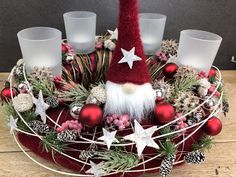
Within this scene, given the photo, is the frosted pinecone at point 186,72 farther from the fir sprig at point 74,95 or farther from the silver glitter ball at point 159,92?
the fir sprig at point 74,95

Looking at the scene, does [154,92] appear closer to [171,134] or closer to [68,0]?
[171,134]

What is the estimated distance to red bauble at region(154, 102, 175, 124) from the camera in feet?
1.63

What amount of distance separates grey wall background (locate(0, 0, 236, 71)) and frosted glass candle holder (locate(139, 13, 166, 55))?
168mm

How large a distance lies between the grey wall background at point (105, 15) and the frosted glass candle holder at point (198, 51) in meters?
0.29

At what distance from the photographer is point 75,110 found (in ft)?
1.69

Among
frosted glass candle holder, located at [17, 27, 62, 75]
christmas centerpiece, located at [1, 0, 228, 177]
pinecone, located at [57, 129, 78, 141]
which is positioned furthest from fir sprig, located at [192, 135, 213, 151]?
frosted glass candle holder, located at [17, 27, 62, 75]

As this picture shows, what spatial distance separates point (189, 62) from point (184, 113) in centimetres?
15

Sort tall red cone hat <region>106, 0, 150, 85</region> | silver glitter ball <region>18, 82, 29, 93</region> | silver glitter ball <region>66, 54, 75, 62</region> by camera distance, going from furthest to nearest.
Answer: silver glitter ball <region>66, 54, 75, 62</region>, silver glitter ball <region>18, 82, 29, 93</region>, tall red cone hat <region>106, 0, 150, 85</region>

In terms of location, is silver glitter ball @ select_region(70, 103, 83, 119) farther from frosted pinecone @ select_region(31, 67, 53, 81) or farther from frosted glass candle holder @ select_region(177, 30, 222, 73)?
frosted glass candle holder @ select_region(177, 30, 222, 73)

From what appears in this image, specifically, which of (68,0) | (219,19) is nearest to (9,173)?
(68,0)

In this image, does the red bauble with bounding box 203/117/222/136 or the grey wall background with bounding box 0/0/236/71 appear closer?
the red bauble with bounding box 203/117/222/136

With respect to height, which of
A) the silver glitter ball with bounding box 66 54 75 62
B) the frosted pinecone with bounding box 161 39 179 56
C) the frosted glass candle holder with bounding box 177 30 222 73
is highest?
the frosted glass candle holder with bounding box 177 30 222 73

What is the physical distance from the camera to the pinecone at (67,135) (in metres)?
0.49

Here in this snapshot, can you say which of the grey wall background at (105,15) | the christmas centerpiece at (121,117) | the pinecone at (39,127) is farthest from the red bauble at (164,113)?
the grey wall background at (105,15)
